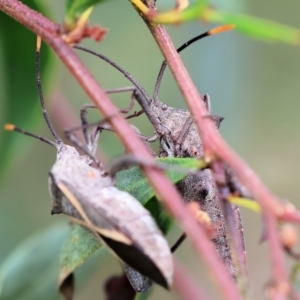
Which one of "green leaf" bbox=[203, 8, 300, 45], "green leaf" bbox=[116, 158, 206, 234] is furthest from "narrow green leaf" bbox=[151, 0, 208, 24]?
"green leaf" bbox=[116, 158, 206, 234]

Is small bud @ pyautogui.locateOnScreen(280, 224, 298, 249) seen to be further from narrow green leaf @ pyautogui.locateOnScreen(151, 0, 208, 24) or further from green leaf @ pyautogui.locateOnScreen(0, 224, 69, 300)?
green leaf @ pyautogui.locateOnScreen(0, 224, 69, 300)

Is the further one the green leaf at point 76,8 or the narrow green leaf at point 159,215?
the narrow green leaf at point 159,215

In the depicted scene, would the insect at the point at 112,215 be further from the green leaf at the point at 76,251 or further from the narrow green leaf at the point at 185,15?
the narrow green leaf at the point at 185,15

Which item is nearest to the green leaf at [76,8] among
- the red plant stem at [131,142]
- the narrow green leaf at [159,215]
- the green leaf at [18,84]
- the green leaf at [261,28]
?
the red plant stem at [131,142]

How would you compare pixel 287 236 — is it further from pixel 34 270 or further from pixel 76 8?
pixel 34 270

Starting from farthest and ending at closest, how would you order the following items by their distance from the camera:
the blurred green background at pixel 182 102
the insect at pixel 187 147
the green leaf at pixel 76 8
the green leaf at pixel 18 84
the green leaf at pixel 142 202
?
the blurred green background at pixel 182 102, the green leaf at pixel 18 84, the insect at pixel 187 147, the green leaf at pixel 142 202, the green leaf at pixel 76 8

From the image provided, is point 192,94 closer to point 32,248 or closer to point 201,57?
point 32,248

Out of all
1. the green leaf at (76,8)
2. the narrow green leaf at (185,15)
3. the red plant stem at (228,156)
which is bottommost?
the red plant stem at (228,156)

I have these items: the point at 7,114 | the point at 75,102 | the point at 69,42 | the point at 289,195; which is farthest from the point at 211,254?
the point at 289,195
